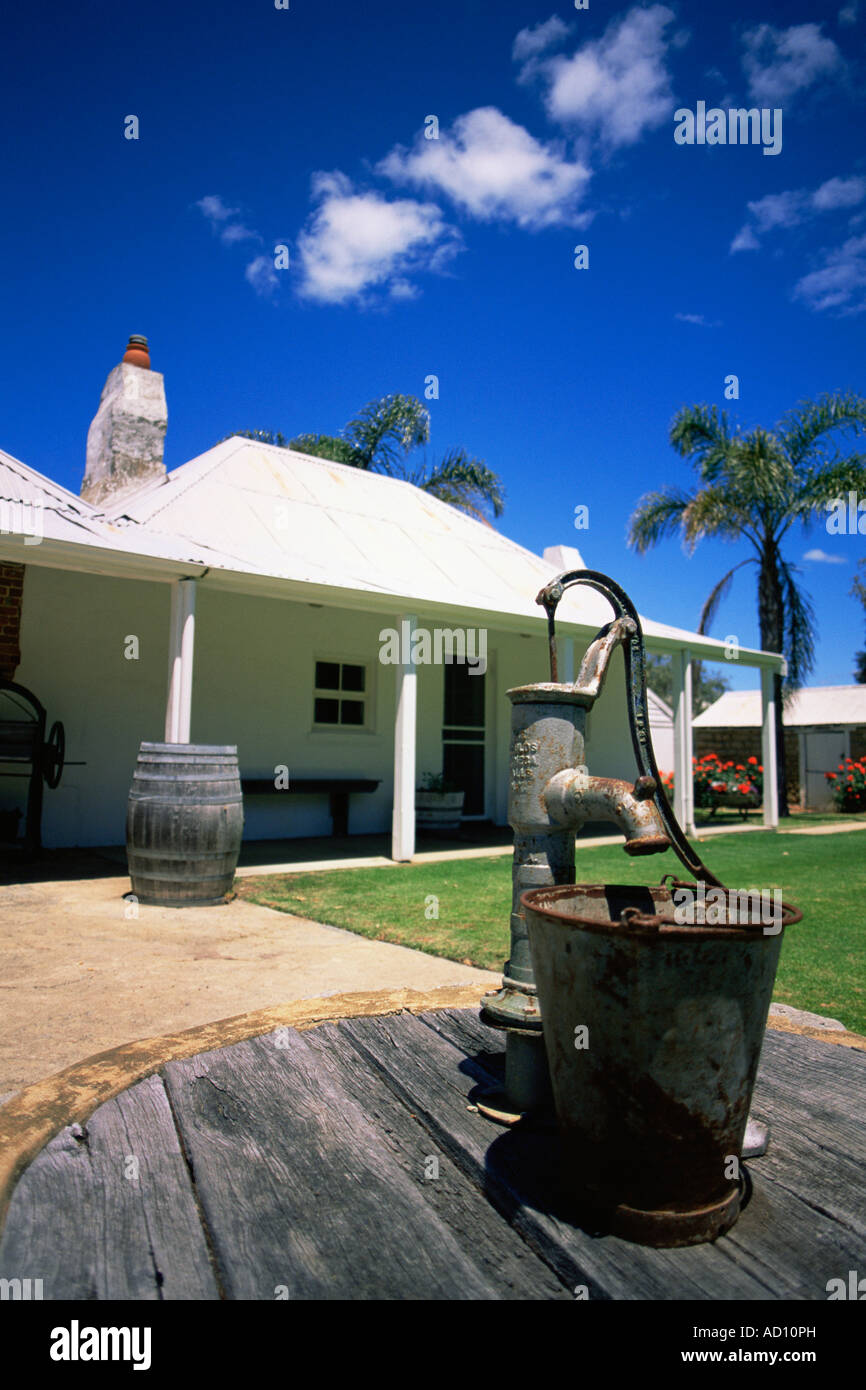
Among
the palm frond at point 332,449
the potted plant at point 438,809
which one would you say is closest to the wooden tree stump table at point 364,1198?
the potted plant at point 438,809

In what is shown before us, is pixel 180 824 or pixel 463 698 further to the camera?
pixel 463 698

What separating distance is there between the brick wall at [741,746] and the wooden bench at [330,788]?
47.7 feet

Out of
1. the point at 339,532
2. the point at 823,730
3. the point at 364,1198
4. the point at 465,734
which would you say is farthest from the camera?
the point at 823,730

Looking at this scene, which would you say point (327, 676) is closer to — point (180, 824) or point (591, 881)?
point (591, 881)

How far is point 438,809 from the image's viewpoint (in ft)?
37.1

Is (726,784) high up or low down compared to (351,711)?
down

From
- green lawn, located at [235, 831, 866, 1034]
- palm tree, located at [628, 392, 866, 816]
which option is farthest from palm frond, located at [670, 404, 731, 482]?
green lawn, located at [235, 831, 866, 1034]

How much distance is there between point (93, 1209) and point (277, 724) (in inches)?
343

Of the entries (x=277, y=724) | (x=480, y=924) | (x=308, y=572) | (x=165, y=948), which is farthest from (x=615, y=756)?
(x=165, y=948)

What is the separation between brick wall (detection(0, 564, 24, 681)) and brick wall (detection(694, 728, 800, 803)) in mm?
18562

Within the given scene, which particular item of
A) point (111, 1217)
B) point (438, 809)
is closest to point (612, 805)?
point (111, 1217)

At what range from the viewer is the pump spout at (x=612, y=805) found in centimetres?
164

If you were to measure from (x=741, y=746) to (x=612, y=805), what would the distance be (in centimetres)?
2491

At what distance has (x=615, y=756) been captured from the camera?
48.1 ft
